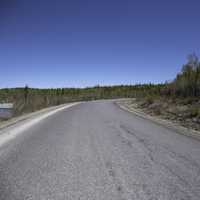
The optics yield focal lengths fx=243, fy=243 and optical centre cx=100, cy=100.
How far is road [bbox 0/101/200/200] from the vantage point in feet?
11.6

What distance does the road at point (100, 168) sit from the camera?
3521mm

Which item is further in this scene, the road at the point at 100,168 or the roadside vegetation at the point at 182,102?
the roadside vegetation at the point at 182,102

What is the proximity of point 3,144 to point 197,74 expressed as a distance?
21.4 meters

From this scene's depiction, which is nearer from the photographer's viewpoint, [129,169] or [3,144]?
[129,169]

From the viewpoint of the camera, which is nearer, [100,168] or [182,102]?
[100,168]

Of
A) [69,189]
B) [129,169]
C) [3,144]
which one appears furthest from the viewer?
[3,144]

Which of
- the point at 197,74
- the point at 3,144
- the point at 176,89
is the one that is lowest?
the point at 3,144

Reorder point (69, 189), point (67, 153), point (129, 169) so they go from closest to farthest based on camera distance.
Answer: point (69, 189) → point (129, 169) → point (67, 153)

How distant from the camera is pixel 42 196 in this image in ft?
11.1

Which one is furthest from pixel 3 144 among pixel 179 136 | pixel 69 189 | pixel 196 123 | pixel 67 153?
pixel 196 123

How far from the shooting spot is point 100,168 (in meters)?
4.61

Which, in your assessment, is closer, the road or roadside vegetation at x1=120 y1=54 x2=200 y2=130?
the road

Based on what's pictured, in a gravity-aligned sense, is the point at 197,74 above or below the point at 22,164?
above

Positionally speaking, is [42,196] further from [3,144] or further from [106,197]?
[3,144]
